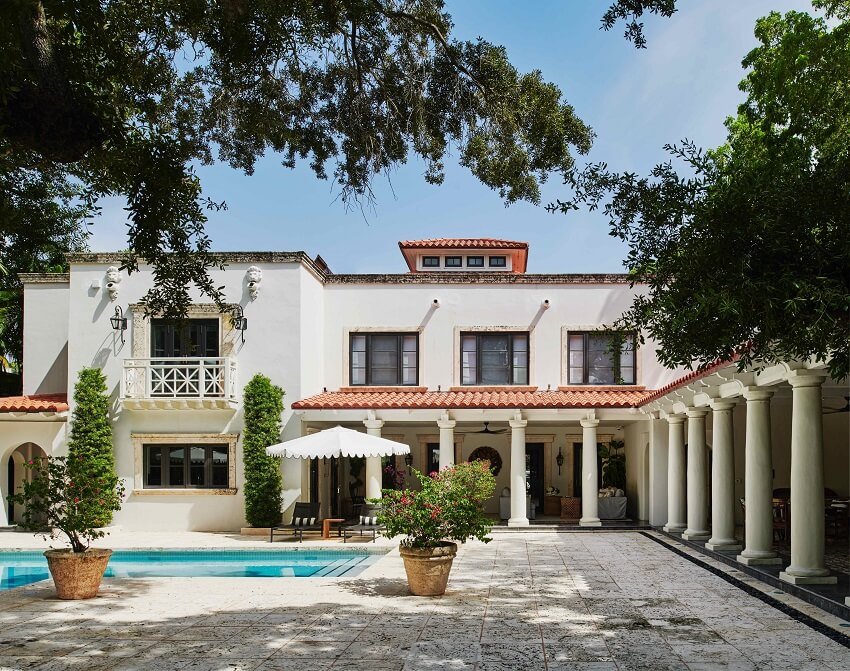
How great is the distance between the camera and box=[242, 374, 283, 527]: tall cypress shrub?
75.6ft

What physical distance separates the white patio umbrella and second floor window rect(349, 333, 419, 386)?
512cm

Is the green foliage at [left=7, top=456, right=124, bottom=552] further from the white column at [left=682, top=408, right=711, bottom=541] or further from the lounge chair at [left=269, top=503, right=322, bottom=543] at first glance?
the white column at [left=682, top=408, right=711, bottom=541]

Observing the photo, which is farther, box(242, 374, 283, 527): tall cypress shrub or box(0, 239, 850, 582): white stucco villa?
box(0, 239, 850, 582): white stucco villa

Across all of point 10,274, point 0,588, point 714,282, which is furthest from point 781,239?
point 10,274

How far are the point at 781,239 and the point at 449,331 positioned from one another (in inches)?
741

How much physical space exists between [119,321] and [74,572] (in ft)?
41.7

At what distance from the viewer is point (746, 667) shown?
26.4 feet

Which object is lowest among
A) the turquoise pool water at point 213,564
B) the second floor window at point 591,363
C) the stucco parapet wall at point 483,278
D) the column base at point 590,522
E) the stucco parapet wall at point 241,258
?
the turquoise pool water at point 213,564

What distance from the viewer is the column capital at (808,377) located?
12124 millimetres

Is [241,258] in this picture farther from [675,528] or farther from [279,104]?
[279,104]

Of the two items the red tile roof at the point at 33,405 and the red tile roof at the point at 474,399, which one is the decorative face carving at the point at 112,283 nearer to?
the red tile roof at the point at 33,405

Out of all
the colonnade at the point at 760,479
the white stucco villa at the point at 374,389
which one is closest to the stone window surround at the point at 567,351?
the white stucco villa at the point at 374,389

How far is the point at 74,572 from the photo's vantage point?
12492 millimetres

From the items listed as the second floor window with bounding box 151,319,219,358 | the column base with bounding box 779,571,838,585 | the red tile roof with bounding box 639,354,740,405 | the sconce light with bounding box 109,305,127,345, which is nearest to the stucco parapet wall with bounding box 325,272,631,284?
the second floor window with bounding box 151,319,219,358
